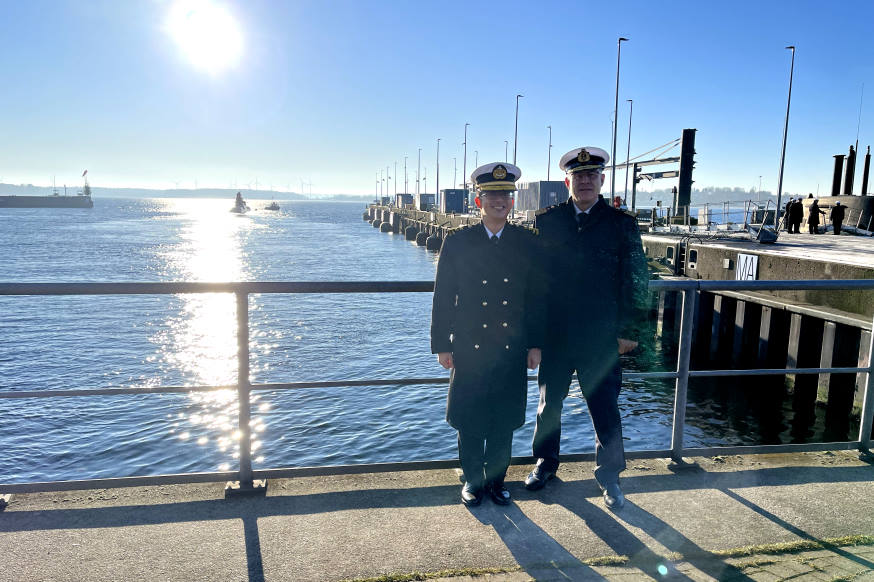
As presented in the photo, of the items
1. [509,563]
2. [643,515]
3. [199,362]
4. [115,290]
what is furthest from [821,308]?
[199,362]

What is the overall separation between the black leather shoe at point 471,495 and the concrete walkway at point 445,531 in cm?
5

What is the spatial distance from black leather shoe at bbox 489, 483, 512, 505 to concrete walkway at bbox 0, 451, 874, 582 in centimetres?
6

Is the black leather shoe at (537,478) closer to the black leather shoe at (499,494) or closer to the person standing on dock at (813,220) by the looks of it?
the black leather shoe at (499,494)

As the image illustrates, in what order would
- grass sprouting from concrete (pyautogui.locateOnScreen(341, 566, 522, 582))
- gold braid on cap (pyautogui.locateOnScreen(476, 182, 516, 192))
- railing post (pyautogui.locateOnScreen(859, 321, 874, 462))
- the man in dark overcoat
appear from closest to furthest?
grass sprouting from concrete (pyautogui.locateOnScreen(341, 566, 522, 582))
gold braid on cap (pyautogui.locateOnScreen(476, 182, 516, 192))
railing post (pyautogui.locateOnScreen(859, 321, 874, 462))
the man in dark overcoat

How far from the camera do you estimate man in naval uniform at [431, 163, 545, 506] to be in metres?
3.66

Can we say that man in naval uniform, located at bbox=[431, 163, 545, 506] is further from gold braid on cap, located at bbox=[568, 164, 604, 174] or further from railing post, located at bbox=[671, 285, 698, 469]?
railing post, located at bbox=[671, 285, 698, 469]

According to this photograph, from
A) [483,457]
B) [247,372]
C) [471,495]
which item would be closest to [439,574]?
[471,495]

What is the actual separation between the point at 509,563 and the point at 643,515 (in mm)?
1011

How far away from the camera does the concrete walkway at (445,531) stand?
3018mm

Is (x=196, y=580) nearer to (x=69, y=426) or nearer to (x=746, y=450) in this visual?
(x=746, y=450)

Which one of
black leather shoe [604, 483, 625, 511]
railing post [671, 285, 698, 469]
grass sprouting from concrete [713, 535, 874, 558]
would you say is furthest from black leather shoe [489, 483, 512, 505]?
railing post [671, 285, 698, 469]

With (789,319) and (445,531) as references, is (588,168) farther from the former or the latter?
(789,319)

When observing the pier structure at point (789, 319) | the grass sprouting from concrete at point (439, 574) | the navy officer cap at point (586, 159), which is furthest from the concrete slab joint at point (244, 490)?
the pier structure at point (789, 319)

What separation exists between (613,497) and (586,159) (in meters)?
2.05
